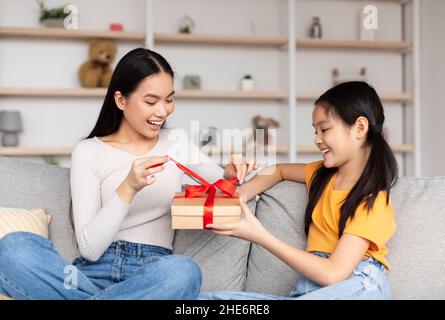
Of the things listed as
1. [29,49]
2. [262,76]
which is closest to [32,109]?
[29,49]

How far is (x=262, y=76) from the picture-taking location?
4.12 m

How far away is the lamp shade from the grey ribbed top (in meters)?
2.26

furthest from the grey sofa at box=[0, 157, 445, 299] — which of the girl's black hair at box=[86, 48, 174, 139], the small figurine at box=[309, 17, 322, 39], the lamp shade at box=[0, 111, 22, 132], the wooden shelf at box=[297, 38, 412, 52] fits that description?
the small figurine at box=[309, 17, 322, 39]

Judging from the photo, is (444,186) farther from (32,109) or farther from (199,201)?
(32,109)

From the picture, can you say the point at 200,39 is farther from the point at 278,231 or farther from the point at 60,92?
the point at 278,231

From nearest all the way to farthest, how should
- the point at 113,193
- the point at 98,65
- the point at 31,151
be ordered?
the point at 113,193 < the point at 31,151 < the point at 98,65

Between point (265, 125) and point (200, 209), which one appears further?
point (265, 125)

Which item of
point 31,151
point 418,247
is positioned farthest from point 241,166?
point 31,151

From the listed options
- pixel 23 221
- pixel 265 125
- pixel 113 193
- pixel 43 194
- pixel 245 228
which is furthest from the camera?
pixel 265 125

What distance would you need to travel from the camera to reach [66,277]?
1.29 metres

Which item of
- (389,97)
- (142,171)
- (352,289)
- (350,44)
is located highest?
(350,44)

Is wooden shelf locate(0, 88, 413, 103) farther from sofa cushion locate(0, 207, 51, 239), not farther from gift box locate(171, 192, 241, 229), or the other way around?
gift box locate(171, 192, 241, 229)

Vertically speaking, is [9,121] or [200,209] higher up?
[9,121]

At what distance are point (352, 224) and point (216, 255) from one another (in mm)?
470
